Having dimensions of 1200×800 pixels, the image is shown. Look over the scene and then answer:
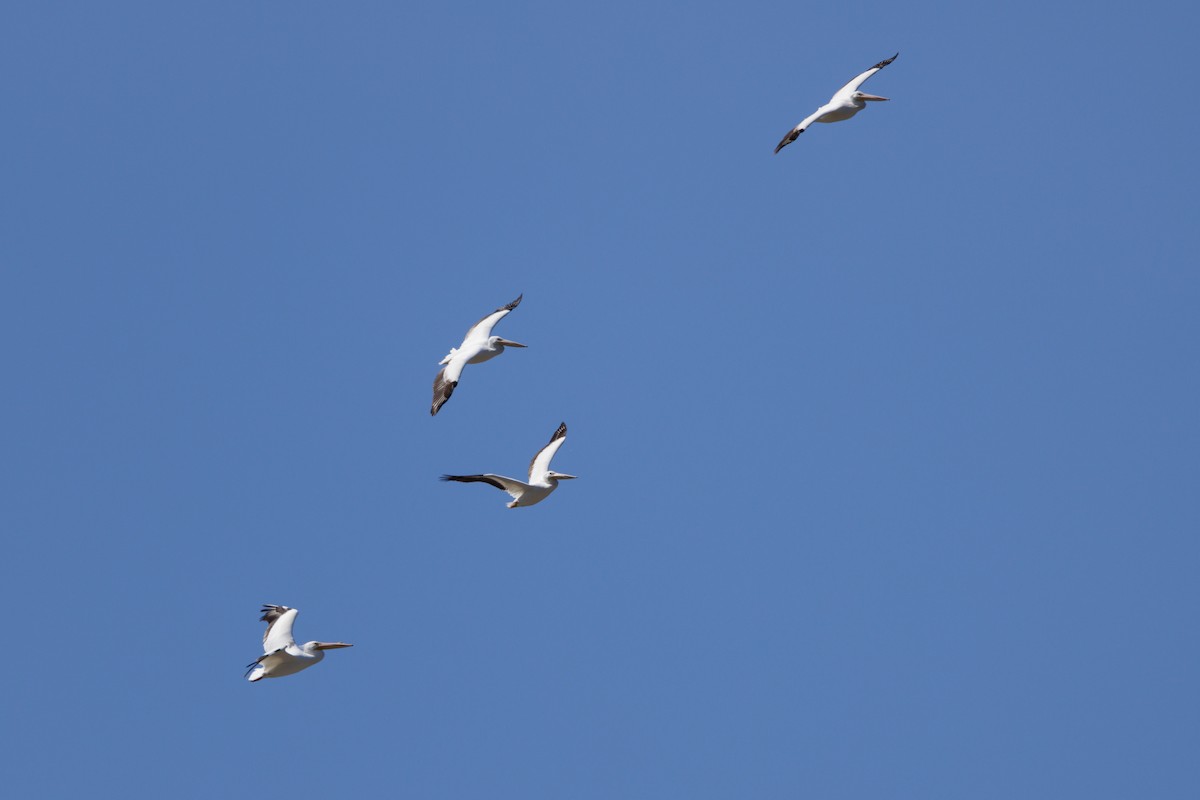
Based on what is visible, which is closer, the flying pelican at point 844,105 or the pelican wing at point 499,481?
the pelican wing at point 499,481

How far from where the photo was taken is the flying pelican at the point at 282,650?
22406 mm

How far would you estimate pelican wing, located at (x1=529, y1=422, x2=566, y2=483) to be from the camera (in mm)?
24938

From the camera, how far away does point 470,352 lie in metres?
25.9

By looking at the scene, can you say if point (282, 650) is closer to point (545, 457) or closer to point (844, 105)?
point (545, 457)

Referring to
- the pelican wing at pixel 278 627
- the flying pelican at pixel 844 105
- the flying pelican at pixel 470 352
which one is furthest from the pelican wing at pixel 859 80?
the pelican wing at pixel 278 627

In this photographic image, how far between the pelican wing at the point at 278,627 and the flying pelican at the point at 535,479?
156 inches

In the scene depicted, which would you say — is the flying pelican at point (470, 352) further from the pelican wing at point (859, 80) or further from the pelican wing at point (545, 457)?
the pelican wing at point (859, 80)

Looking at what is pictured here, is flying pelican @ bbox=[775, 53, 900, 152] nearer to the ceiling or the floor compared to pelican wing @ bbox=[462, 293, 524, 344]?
nearer to the ceiling

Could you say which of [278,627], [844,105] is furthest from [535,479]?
[844,105]

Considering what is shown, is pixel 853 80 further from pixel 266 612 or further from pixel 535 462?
pixel 266 612

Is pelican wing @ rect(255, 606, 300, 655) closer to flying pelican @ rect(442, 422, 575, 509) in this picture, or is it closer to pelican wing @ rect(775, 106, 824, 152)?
flying pelican @ rect(442, 422, 575, 509)

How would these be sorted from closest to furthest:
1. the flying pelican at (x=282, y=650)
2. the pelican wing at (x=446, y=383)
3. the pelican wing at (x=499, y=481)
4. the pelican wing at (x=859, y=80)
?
the pelican wing at (x=499, y=481), the flying pelican at (x=282, y=650), the pelican wing at (x=446, y=383), the pelican wing at (x=859, y=80)

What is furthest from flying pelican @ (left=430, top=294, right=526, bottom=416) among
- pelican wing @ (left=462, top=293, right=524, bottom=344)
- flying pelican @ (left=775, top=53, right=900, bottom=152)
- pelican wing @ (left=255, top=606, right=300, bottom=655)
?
flying pelican @ (left=775, top=53, right=900, bottom=152)

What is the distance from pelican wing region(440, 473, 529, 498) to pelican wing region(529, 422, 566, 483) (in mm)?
1367
